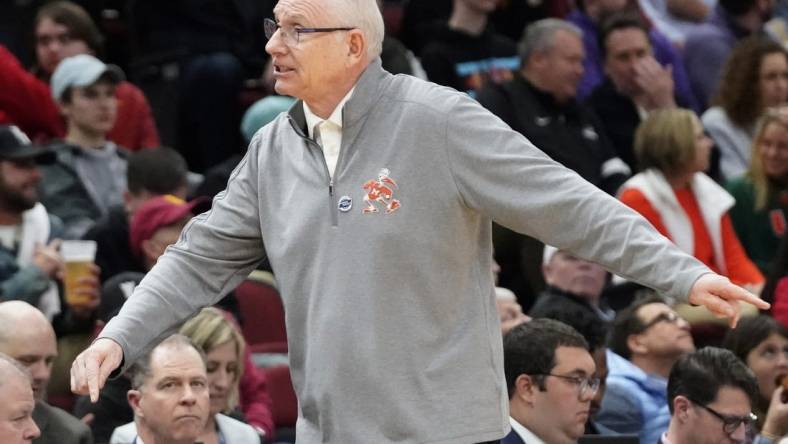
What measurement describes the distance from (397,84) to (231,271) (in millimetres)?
579

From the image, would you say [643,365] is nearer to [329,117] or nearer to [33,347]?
[33,347]

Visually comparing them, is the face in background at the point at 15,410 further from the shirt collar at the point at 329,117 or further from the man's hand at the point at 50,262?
the man's hand at the point at 50,262

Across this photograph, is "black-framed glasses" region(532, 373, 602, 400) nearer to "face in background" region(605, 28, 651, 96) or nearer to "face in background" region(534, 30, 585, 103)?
"face in background" region(534, 30, 585, 103)

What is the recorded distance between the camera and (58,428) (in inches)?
212

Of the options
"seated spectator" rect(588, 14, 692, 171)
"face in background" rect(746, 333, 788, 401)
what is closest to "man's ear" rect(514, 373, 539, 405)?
"face in background" rect(746, 333, 788, 401)

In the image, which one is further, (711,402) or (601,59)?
(601,59)

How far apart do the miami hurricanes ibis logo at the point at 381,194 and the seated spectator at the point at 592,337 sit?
2838 mm

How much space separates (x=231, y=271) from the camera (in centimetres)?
394

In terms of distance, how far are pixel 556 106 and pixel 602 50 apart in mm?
1264

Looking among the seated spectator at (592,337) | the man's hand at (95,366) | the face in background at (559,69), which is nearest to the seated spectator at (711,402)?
the seated spectator at (592,337)

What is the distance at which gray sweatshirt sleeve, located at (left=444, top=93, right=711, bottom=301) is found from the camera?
343 cm

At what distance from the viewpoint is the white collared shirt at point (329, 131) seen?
3768 mm

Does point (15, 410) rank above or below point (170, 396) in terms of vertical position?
above

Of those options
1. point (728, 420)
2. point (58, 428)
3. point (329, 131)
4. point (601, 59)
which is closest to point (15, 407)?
point (58, 428)
